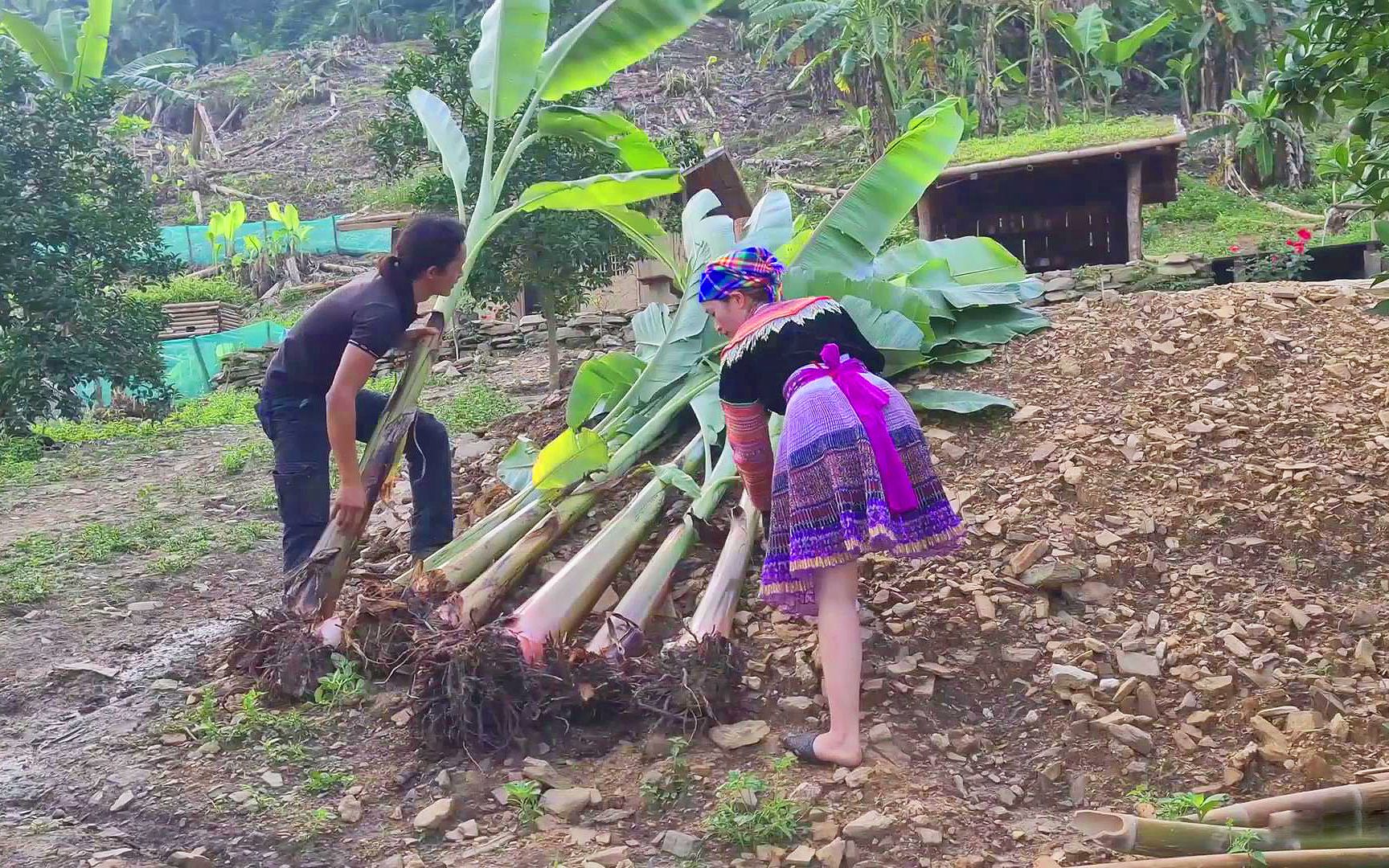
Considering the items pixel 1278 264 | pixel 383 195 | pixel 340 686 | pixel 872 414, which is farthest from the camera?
pixel 383 195

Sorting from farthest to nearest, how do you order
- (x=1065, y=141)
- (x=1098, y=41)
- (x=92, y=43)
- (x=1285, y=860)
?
(x=1098, y=41) < (x=1065, y=141) < (x=92, y=43) < (x=1285, y=860)

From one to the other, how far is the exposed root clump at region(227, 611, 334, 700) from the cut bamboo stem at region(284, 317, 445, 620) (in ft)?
0.23

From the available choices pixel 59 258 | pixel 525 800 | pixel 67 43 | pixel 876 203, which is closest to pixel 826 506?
pixel 525 800

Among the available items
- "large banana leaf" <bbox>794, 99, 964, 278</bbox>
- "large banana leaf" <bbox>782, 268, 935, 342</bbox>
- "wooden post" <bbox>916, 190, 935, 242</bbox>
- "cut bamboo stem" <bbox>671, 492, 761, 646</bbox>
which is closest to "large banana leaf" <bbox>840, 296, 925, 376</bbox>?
"large banana leaf" <bbox>782, 268, 935, 342</bbox>

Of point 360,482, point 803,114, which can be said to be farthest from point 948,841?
point 803,114

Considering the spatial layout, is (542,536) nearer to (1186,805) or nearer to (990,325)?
(1186,805)

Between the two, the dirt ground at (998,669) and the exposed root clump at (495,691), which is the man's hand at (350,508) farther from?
the exposed root clump at (495,691)

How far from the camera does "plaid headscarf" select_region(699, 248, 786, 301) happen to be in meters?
3.07

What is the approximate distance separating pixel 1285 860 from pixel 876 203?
3593 millimetres

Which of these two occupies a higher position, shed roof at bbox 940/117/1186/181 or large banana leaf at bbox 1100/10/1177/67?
large banana leaf at bbox 1100/10/1177/67

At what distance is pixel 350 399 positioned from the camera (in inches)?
139

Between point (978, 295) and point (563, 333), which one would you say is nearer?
point (978, 295)

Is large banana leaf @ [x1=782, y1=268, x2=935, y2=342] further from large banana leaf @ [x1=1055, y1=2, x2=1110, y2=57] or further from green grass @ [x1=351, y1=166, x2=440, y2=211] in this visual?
green grass @ [x1=351, y1=166, x2=440, y2=211]

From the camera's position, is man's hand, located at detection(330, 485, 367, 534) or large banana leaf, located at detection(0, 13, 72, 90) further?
large banana leaf, located at detection(0, 13, 72, 90)
